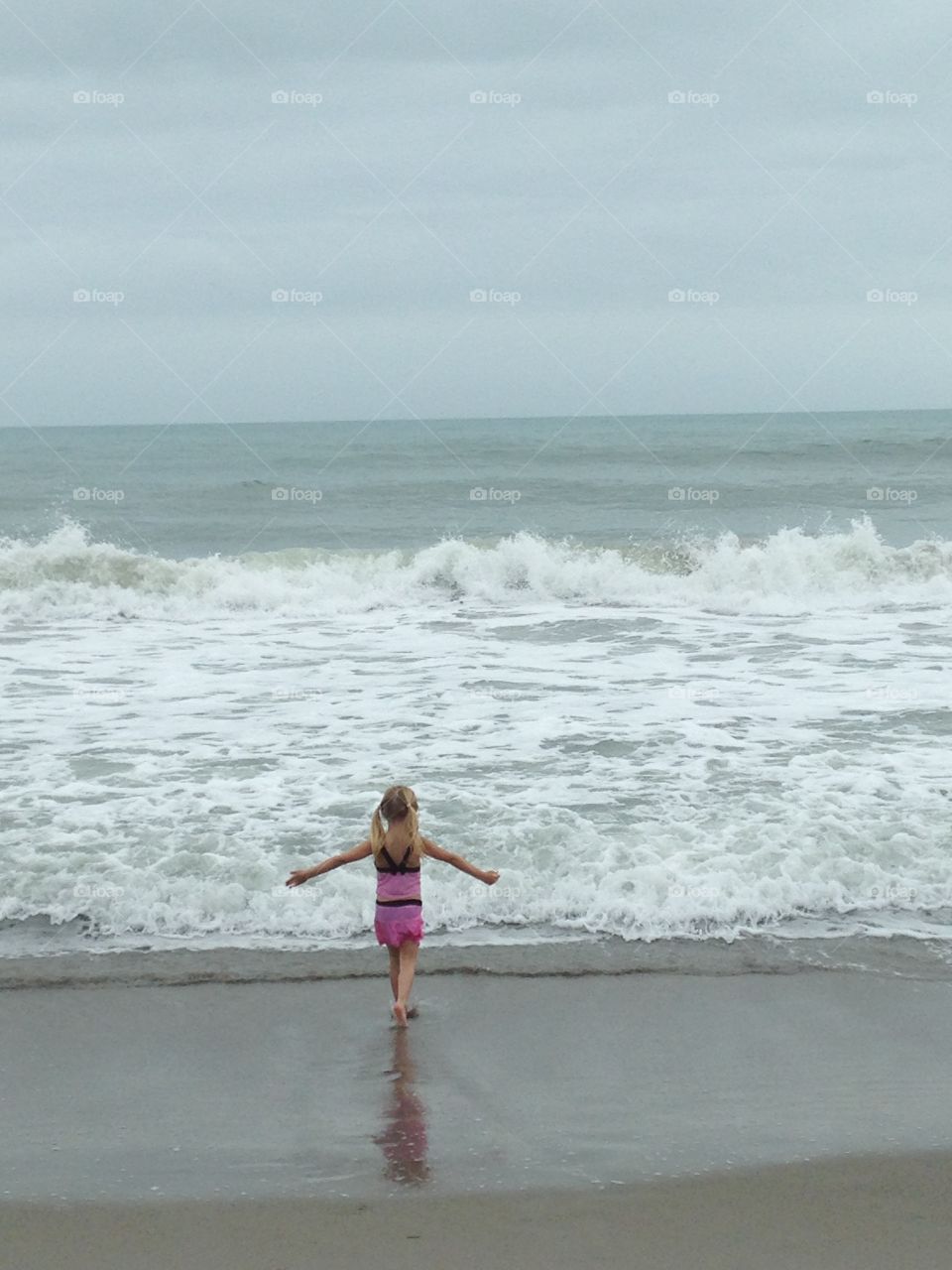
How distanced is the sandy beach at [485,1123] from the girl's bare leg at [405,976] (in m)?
0.10

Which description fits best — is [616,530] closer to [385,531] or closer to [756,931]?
[385,531]

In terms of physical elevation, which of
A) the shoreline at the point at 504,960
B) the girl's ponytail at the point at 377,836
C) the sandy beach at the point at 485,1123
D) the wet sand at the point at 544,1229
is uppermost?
the girl's ponytail at the point at 377,836

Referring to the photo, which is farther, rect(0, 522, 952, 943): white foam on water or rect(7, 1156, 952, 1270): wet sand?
rect(0, 522, 952, 943): white foam on water

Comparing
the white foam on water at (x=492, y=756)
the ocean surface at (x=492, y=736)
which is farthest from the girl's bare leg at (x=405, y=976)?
the white foam on water at (x=492, y=756)

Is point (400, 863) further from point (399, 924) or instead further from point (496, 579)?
point (496, 579)

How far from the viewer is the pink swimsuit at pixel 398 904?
6359mm

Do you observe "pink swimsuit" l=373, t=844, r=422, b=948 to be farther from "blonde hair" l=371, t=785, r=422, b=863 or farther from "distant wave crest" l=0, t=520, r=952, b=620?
"distant wave crest" l=0, t=520, r=952, b=620

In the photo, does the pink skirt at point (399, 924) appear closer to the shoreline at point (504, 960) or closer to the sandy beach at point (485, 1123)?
the sandy beach at point (485, 1123)

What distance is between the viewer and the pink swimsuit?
6.36m

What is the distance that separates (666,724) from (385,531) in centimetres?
2177

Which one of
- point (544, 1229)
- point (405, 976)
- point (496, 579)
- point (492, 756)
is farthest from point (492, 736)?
point (496, 579)

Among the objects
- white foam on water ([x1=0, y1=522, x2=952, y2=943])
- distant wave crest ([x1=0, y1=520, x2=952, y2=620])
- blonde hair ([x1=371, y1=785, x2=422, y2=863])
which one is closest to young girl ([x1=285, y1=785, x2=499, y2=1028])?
blonde hair ([x1=371, y1=785, x2=422, y2=863])

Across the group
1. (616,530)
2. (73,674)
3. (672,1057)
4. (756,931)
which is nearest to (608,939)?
(756,931)

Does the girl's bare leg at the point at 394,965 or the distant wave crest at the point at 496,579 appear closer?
the girl's bare leg at the point at 394,965
